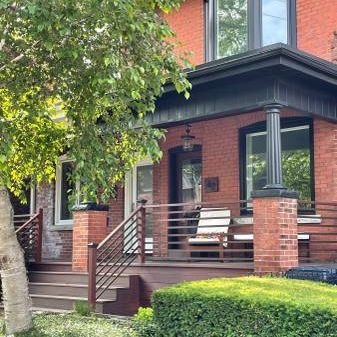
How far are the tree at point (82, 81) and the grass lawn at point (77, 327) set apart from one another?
1.29ft

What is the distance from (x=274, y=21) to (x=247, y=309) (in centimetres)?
628

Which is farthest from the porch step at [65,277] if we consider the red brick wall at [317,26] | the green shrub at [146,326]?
the red brick wall at [317,26]

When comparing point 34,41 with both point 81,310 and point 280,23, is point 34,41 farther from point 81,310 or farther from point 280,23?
point 280,23

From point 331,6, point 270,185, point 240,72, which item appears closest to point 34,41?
point 240,72

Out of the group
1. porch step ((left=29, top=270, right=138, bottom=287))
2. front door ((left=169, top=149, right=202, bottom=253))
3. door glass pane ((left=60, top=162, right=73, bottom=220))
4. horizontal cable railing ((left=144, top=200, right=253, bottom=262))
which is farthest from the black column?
door glass pane ((left=60, top=162, right=73, bottom=220))

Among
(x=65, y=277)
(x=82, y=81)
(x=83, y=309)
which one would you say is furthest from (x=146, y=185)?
(x=82, y=81)

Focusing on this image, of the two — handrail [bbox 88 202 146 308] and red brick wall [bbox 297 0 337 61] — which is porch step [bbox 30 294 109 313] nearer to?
handrail [bbox 88 202 146 308]

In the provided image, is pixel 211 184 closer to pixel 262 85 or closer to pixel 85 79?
pixel 262 85

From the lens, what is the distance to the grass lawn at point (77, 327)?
738 centimetres

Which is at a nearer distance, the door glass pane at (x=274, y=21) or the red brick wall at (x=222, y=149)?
the door glass pane at (x=274, y=21)

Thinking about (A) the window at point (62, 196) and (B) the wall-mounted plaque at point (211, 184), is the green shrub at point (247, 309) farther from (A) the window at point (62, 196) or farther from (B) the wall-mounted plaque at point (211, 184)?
(A) the window at point (62, 196)

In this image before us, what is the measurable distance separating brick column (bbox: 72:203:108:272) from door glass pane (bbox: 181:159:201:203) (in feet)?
6.47

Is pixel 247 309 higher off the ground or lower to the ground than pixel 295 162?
lower

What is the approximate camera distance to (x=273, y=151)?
29.2ft
